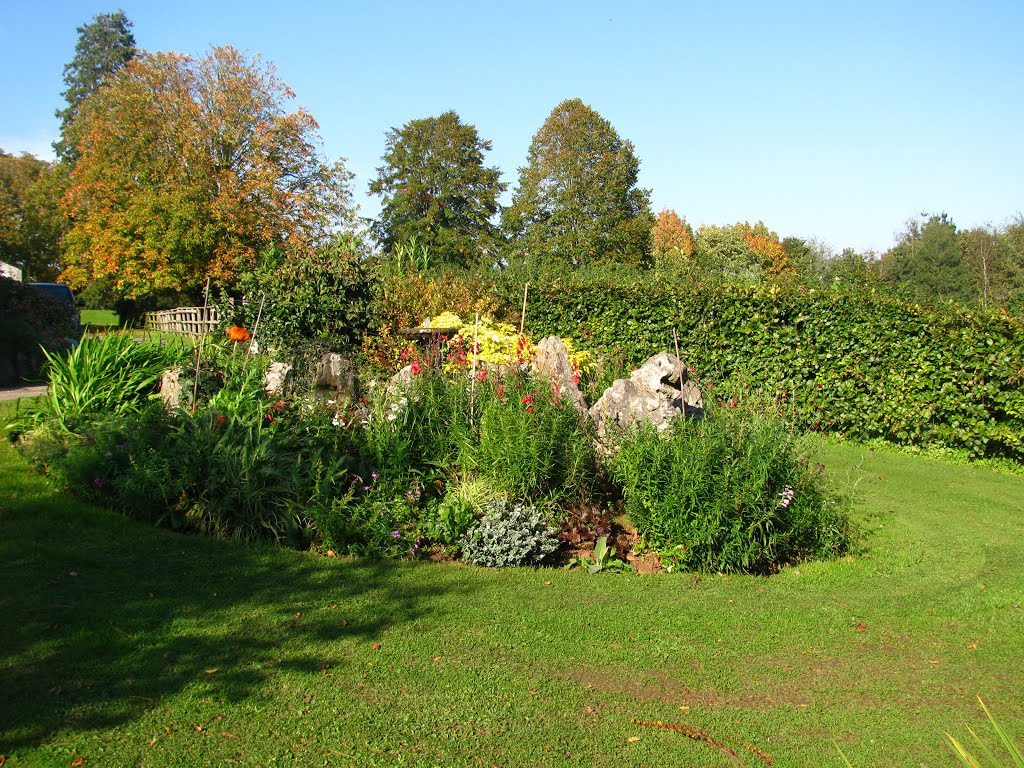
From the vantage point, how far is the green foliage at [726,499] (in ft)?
18.7

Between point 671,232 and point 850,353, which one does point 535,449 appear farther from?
point 671,232

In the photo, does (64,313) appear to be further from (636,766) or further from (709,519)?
(636,766)

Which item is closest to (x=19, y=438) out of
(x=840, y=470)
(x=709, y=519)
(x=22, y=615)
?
(x=22, y=615)

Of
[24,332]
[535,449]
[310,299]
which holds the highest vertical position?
[310,299]

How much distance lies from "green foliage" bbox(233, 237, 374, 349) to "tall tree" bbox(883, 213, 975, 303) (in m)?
31.1

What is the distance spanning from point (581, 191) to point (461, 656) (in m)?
31.4

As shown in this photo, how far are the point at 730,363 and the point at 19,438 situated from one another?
920 cm

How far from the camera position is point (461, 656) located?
4.07 metres

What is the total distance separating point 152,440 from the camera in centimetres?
609

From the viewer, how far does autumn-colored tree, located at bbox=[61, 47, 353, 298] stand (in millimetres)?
23219

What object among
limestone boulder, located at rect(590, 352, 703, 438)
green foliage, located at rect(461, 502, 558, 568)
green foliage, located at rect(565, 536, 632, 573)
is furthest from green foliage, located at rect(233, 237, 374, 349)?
green foliage, located at rect(565, 536, 632, 573)

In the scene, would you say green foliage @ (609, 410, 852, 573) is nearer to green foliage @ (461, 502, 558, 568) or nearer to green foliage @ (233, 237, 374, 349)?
green foliage @ (461, 502, 558, 568)

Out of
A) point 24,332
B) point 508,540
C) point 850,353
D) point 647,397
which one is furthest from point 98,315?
point 508,540

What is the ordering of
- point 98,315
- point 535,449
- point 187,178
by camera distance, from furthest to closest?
point 98,315 < point 187,178 < point 535,449
